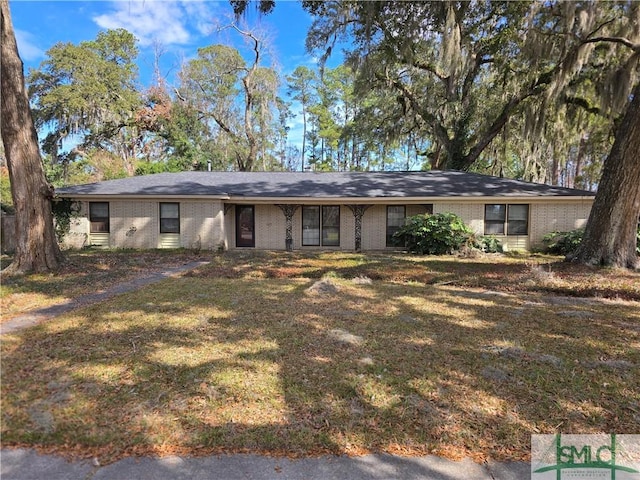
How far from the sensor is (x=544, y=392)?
2979 mm

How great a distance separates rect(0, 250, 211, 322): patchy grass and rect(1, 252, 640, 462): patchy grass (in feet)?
3.38

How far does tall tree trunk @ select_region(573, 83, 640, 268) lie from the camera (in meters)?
7.94

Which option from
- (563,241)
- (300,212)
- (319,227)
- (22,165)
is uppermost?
(22,165)

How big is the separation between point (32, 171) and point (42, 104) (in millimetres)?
20993

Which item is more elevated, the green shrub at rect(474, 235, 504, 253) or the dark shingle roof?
the dark shingle roof

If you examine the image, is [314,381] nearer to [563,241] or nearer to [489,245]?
[489,245]

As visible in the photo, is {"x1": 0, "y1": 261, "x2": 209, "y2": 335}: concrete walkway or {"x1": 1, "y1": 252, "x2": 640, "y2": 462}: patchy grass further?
{"x1": 0, "y1": 261, "x2": 209, "y2": 335}: concrete walkway

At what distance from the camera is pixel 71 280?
717cm

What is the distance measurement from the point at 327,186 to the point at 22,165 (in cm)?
1009

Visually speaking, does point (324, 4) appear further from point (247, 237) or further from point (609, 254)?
point (609, 254)

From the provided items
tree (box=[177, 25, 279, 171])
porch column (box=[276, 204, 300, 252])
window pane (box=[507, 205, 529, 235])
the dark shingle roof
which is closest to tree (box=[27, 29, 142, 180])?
tree (box=[177, 25, 279, 171])

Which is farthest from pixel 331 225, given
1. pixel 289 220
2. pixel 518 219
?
pixel 518 219

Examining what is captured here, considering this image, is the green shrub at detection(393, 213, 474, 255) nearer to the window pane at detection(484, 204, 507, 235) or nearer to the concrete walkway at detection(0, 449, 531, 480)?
the window pane at detection(484, 204, 507, 235)

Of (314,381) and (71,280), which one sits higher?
(71,280)
